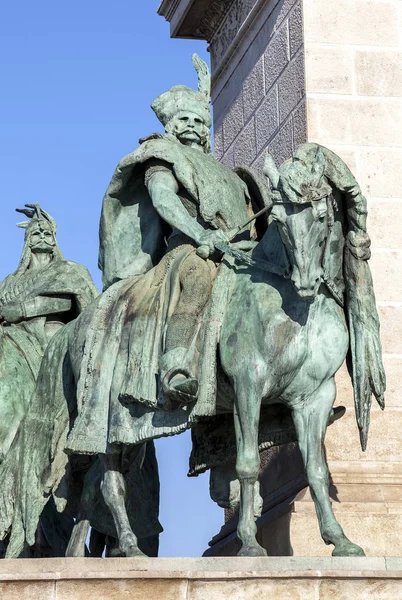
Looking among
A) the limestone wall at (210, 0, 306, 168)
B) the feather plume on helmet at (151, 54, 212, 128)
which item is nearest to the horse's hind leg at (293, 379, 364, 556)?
the feather plume on helmet at (151, 54, 212, 128)

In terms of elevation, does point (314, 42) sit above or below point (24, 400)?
above

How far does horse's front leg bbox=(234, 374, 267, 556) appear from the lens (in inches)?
433

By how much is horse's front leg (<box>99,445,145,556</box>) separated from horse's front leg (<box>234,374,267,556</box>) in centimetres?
91

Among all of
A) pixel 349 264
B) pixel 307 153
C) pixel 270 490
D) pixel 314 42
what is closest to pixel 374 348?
pixel 349 264

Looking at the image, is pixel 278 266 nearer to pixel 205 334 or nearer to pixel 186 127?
pixel 205 334

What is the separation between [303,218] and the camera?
10820 millimetres

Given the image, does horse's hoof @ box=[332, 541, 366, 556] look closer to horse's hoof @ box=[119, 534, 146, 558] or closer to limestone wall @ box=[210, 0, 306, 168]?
horse's hoof @ box=[119, 534, 146, 558]

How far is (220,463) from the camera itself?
12281 millimetres

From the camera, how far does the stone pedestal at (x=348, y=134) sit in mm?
12500

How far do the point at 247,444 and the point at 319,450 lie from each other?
1.59 feet

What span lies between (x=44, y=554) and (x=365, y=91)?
4578mm

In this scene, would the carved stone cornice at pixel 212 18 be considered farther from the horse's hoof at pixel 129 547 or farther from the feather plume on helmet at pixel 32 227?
the horse's hoof at pixel 129 547

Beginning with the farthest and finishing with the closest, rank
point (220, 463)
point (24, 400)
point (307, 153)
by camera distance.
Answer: point (24, 400) → point (220, 463) → point (307, 153)

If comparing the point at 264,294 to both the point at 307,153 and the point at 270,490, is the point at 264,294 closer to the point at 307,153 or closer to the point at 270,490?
the point at 307,153
